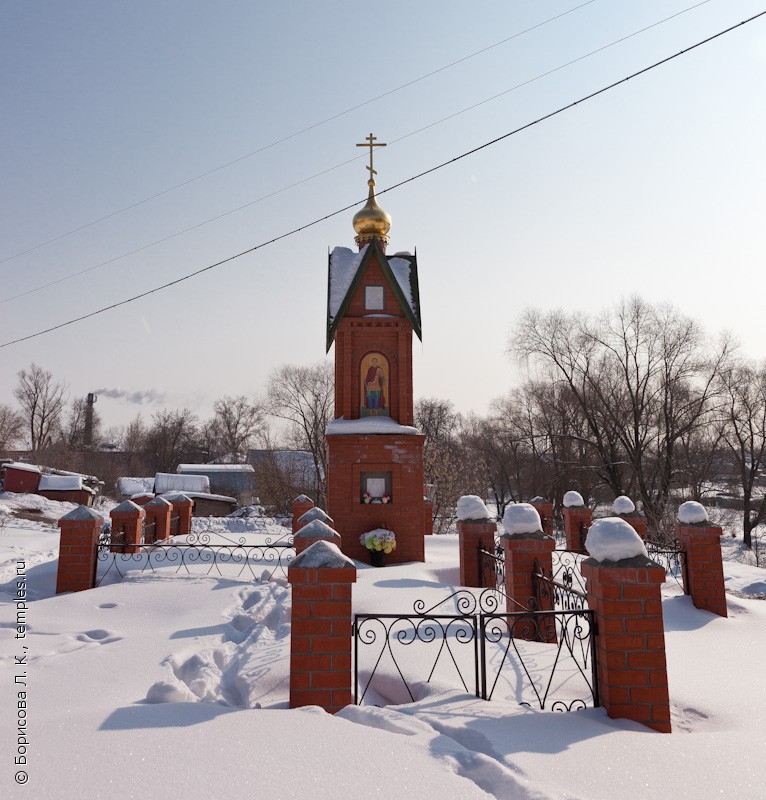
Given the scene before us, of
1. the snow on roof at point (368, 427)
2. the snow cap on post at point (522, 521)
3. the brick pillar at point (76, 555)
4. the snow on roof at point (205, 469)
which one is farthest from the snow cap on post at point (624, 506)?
the snow on roof at point (205, 469)

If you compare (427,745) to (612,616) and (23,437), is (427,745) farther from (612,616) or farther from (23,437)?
(23,437)

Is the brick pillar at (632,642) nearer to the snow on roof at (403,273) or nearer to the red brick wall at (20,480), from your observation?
the snow on roof at (403,273)

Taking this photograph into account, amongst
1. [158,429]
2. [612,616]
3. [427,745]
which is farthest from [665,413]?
[158,429]

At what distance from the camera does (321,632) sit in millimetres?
4250

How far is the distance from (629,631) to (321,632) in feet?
7.96

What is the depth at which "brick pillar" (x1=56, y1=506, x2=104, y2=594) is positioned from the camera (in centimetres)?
869

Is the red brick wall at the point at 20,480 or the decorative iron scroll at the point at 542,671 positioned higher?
the red brick wall at the point at 20,480

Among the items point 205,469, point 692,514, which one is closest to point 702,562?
point 692,514

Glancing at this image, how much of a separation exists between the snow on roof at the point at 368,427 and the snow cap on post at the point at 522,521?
6.55 meters

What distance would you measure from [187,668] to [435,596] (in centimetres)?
385

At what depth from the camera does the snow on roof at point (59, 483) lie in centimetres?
2889

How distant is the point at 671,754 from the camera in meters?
3.33

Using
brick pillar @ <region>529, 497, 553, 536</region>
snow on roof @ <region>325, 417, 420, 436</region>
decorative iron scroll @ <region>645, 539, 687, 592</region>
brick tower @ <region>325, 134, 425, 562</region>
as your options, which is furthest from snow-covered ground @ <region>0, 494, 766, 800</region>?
brick pillar @ <region>529, 497, 553, 536</region>

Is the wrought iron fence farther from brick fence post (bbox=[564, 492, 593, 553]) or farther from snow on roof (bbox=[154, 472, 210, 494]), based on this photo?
snow on roof (bbox=[154, 472, 210, 494])
